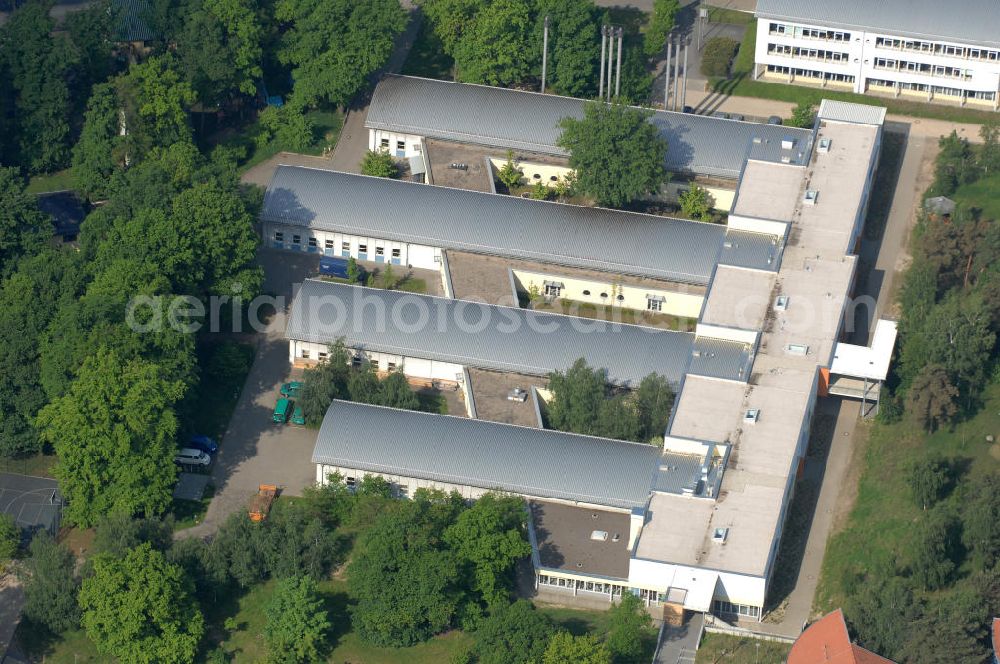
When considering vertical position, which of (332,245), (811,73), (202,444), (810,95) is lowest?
(202,444)

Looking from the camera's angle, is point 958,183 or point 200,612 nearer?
point 200,612

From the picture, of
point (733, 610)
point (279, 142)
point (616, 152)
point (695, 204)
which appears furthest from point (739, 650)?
point (279, 142)

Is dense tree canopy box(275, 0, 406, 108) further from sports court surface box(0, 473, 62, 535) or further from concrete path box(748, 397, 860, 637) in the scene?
concrete path box(748, 397, 860, 637)

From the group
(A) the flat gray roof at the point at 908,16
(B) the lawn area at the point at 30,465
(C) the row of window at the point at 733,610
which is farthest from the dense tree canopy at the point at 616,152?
(B) the lawn area at the point at 30,465

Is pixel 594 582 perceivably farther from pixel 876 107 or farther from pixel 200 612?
pixel 876 107

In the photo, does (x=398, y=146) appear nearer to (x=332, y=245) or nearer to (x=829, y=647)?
(x=332, y=245)

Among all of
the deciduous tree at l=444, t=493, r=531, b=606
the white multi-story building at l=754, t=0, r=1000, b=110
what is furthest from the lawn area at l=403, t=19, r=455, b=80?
the deciduous tree at l=444, t=493, r=531, b=606

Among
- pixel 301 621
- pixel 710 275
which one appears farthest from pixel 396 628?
pixel 710 275
